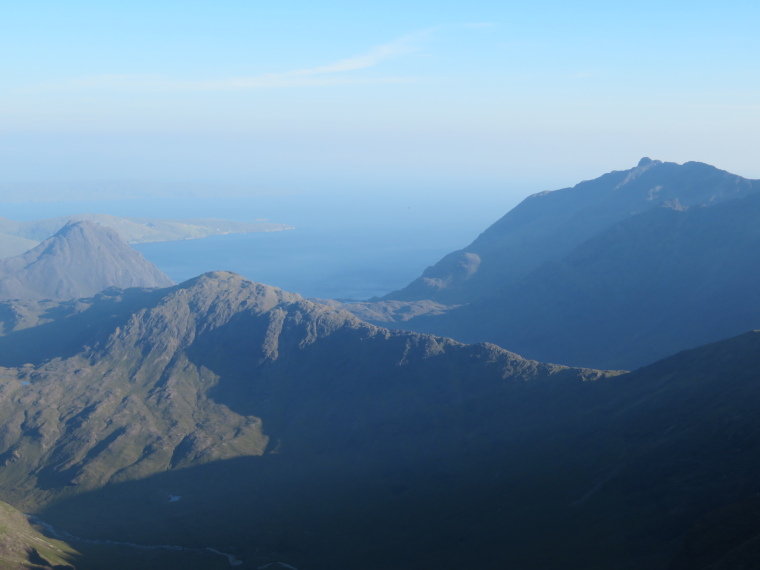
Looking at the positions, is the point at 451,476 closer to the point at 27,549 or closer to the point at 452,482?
the point at 452,482

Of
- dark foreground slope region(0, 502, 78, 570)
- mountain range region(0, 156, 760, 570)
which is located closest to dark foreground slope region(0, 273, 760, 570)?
mountain range region(0, 156, 760, 570)

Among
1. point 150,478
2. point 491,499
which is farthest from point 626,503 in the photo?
point 150,478

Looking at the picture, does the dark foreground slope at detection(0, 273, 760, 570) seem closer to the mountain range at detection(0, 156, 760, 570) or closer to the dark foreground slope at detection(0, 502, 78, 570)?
the mountain range at detection(0, 156, 760, 570)

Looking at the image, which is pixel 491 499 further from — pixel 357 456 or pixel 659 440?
pixel 357 456

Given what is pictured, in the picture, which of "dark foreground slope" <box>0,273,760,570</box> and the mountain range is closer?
the mountain range

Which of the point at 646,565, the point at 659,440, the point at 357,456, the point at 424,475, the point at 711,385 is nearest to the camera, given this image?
the point at 646,565

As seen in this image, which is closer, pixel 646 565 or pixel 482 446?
pixel 646 565

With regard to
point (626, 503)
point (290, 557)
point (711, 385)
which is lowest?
point (290, 557)

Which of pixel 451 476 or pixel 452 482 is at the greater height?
pixel 451 476

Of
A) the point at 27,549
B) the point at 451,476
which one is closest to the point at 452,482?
the point at 451,476

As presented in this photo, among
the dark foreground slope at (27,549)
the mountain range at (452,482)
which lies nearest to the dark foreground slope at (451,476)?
the mountain range at (452,482)

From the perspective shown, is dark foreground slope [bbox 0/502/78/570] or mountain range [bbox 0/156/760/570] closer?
mountain range [bbox 0/156/760/570]
